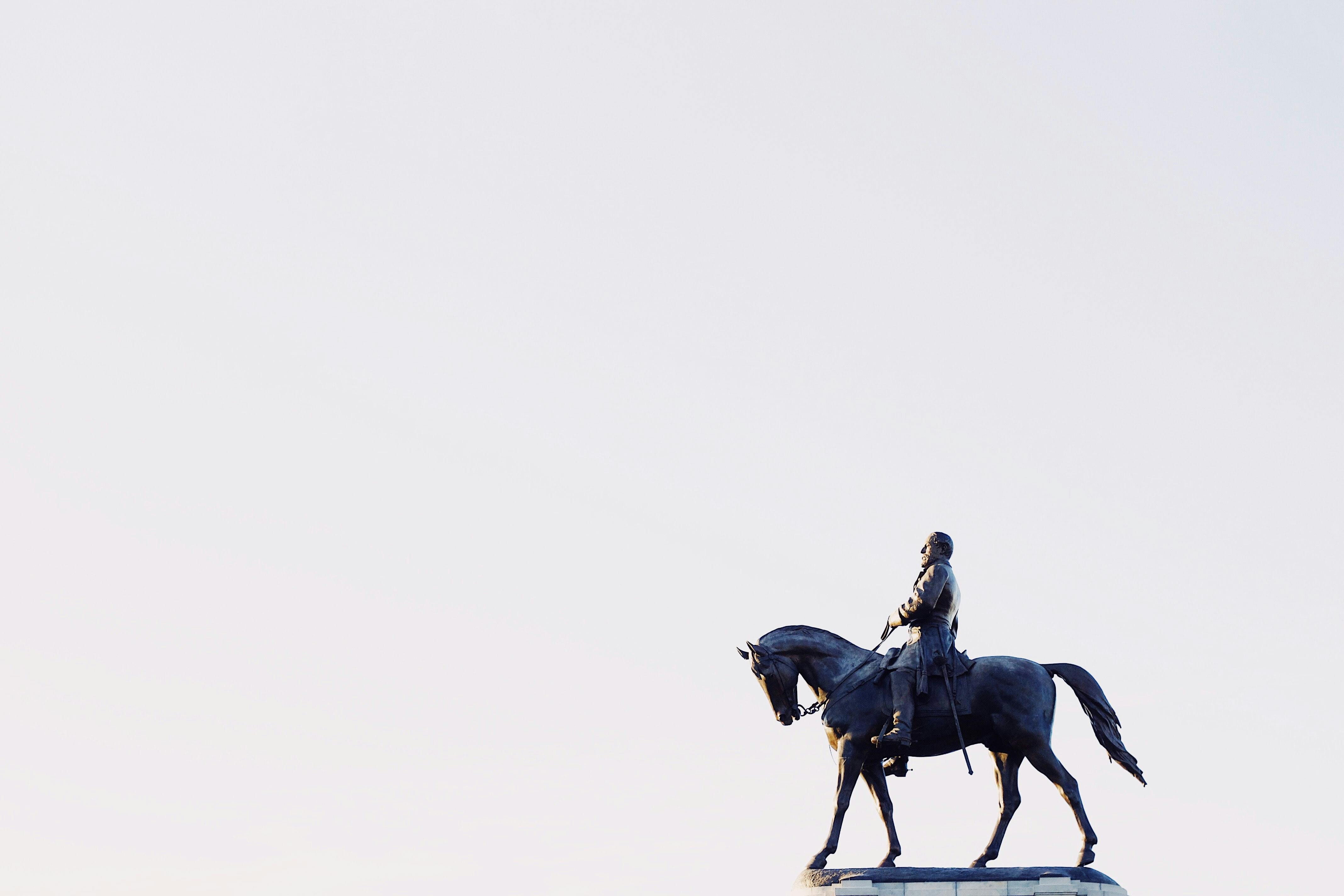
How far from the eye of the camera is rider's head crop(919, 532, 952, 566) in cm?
2950

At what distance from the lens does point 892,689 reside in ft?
93.5

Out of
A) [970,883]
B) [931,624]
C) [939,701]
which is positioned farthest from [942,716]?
[970,883]

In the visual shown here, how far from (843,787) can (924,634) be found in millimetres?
2533

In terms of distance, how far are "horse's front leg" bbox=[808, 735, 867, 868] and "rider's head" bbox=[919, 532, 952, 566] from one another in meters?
3.02

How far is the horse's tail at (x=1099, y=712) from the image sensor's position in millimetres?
28594

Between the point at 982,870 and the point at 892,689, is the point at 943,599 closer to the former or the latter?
the point at 892,689

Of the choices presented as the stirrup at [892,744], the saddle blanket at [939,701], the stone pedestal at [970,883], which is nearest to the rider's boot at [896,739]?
the stirrup at [892,744]

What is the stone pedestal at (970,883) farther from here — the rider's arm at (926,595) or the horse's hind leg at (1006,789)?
the rider's arm at (926,595)

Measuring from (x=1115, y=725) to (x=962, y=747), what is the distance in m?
2.39

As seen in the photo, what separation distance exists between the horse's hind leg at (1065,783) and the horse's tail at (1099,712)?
38.9 inches

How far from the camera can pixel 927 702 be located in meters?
28.3

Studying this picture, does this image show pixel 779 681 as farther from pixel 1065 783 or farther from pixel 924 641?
pixel 1065 783

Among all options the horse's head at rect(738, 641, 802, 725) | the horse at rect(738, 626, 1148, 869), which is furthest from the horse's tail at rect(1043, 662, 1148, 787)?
the horse's head at rect(738, 641, 802, 725)

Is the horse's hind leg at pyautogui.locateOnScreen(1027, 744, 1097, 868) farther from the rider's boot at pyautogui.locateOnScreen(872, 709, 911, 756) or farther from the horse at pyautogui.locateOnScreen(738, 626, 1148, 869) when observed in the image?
the rider's boot at pyautogui.locateOnScreen(872, 709, 911, 756)
